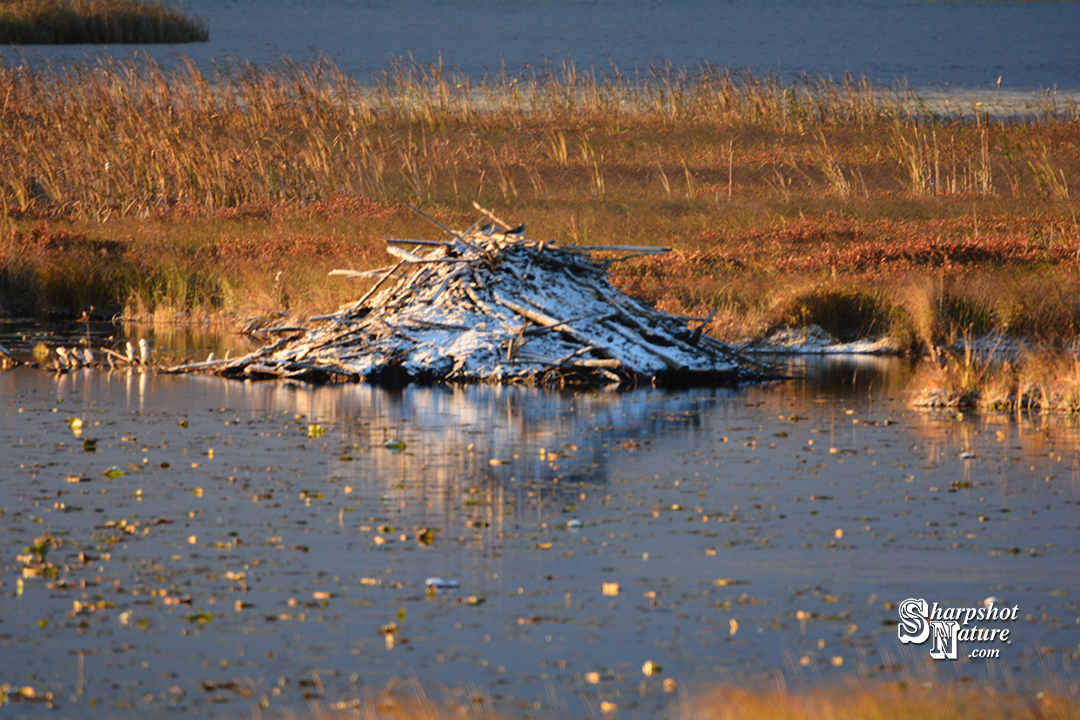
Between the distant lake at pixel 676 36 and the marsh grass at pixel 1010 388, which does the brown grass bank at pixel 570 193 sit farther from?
the distant lake at pixel 676 36

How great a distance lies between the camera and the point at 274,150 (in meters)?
35.4

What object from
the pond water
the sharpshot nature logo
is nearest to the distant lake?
the pond water

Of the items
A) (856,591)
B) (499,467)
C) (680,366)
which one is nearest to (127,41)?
(680,366)

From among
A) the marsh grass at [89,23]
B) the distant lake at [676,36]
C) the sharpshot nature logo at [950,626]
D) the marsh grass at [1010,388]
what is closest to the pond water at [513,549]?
the sharpshot nature logo at [950,626]

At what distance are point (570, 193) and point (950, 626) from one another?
26.7 meters

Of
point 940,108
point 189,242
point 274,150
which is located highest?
point 940,108

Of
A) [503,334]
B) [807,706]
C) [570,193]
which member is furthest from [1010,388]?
[570,193]

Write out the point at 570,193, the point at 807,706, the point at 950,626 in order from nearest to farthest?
the point at 807,706
the point at 950,626
the point at 570,193

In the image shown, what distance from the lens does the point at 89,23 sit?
71.2m

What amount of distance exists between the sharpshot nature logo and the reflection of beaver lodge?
10.4 metres

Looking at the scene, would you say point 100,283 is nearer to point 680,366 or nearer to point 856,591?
point 680,366

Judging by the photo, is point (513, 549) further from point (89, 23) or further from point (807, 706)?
point (89, 23)

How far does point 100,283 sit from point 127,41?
49.7 metres

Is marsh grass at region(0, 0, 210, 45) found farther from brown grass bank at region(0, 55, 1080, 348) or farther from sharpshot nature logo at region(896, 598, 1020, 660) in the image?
sharpshot nature logo at region(896, 598, 1020, 660)
